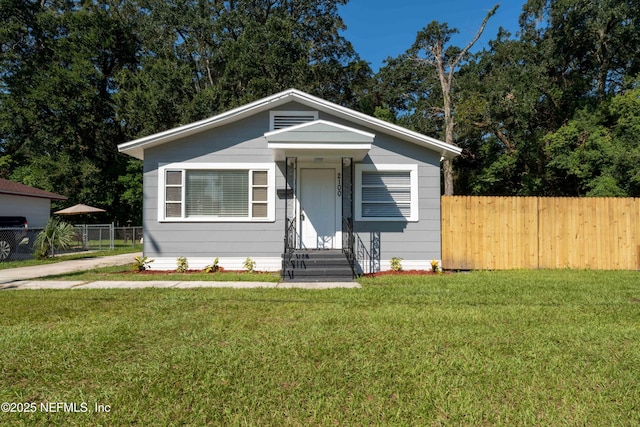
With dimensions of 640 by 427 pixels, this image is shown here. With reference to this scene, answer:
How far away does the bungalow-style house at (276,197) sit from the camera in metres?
9.30

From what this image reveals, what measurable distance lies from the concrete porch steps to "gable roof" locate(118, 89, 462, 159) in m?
3.52

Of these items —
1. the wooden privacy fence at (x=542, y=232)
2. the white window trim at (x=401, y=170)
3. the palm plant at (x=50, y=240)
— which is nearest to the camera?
the white window trim at (x=401, y=170)

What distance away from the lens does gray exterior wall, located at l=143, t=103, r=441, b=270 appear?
367 inches

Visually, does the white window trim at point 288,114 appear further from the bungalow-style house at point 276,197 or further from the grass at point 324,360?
the grass at point 324,360

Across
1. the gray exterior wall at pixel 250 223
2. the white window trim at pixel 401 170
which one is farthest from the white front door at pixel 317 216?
the white window trim at pixel 401 170

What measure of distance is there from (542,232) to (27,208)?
18.6m

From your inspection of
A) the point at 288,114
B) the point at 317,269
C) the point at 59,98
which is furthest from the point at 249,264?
the point at 59,98

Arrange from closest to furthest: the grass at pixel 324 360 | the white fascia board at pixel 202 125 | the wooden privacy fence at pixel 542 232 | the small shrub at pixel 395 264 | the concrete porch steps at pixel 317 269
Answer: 1. the grass at pixel 324 360
2. the concrete porch steps at pixel 317 269
3. the white fascia board at pixel 202 125
4. the small shrub at pixel 395 264
5. the wooden privacy fence at pixel 542 232

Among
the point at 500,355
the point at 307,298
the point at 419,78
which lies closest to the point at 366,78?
the point at 419,78

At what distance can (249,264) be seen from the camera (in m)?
9.18

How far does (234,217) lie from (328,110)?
366 centimetres

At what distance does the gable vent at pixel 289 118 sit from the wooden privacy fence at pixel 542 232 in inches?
160

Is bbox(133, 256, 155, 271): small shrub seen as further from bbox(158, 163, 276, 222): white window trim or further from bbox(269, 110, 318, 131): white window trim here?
bbox(269, 110, 318, 131): white window trim

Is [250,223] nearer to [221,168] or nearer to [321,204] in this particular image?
[221,168]
